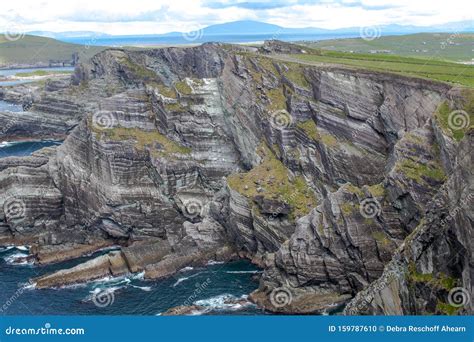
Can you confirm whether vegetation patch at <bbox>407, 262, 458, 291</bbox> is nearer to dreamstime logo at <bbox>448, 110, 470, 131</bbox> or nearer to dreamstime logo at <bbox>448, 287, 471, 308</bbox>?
dreamstime logo at <bbox>448, 287, 471, 308</bbox>

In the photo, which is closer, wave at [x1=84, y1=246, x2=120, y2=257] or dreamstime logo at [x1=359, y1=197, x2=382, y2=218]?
dreamstime logo at [x1=359, y1=197, x2=382, y2=218]

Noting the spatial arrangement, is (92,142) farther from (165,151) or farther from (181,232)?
(181,232)

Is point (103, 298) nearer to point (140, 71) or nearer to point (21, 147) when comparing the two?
point (21, 147)

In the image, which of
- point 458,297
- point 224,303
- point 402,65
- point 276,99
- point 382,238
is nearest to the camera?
point 458,297

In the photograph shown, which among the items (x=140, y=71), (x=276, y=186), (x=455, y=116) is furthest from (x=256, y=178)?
(x=140, y=71)

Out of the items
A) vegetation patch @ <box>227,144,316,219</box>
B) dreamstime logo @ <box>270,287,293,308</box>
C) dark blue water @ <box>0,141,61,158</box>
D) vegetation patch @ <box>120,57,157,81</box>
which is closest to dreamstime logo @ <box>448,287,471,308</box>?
dreamstime logo @ <box>270,287,293,308</box>

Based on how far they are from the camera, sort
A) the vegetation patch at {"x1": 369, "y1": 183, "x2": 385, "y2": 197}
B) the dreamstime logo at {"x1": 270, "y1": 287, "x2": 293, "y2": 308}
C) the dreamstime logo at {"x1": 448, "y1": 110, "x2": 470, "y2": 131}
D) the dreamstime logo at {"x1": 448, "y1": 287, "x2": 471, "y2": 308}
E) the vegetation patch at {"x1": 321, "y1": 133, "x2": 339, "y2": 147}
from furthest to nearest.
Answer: the vegetation patch at {"x1": 321, "y1": 133, "x2": 339, "y2": 147} → the vegetation patch at {"x1": 369, "y1": 183, "x2": 385, "y2": 197} → the dreamstime logo at {"x1": 270, "y1": 287, "x2": 293, "y2": 308} → the dreamstime logo at {"x1": 448, "y1": 110, "x2": 470, "y2": 131} → the dreamstime logo at {"x1": 448, "y1": 287, "x2": 471, "y2": 308}
